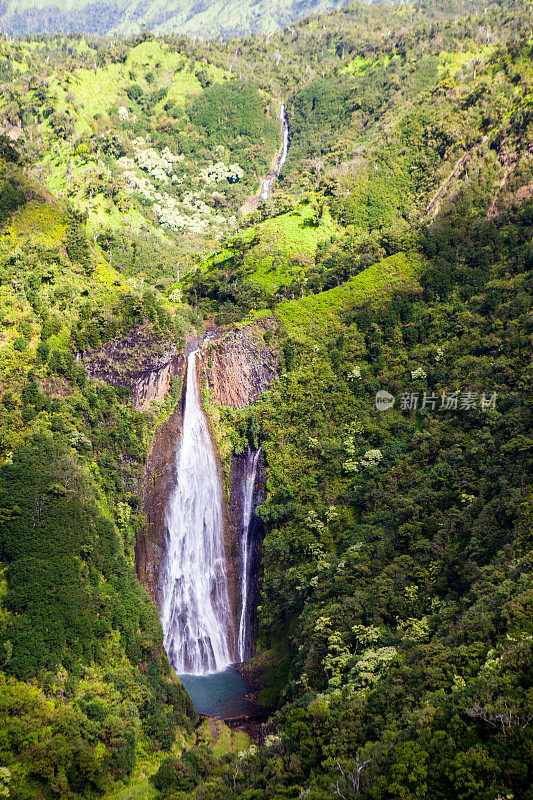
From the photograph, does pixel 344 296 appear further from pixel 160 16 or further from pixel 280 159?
pixel 160 16

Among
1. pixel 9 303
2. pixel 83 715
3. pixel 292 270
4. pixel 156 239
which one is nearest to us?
pixel 83 715

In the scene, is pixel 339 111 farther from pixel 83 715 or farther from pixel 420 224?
pixel 83 715

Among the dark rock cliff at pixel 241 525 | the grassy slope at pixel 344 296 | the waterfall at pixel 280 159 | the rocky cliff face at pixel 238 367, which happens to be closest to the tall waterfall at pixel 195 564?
the dark rock cliff at pixel 241 525

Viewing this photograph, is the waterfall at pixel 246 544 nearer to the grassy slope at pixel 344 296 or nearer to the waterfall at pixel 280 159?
the grassy slope at pixel 344 296

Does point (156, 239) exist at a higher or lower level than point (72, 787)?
higher

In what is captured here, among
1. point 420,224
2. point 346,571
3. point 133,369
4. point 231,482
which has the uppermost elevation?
point 420,224

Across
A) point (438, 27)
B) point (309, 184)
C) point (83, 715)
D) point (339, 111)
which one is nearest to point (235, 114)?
point (339, 111)

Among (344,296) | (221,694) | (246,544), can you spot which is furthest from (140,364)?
(221,694)

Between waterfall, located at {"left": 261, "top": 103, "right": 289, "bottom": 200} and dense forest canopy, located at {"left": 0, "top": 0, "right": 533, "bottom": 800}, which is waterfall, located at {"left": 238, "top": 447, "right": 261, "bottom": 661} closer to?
dense forest canopy, located at {"left": 0, "top": 0, "right": 533, "bottom": 800}
